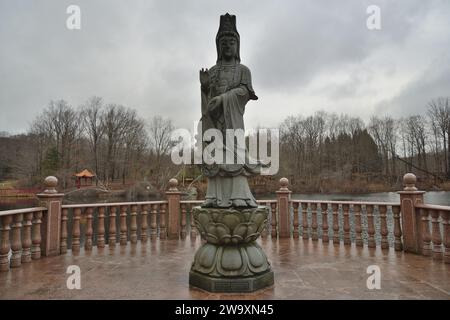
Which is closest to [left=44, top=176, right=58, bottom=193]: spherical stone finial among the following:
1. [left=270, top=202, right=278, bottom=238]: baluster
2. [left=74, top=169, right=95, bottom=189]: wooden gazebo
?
[left=270, top=202, right=278, bottom=238]: baluster

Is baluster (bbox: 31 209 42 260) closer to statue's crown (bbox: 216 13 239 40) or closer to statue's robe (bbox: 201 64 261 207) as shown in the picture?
statue's robe (bbox: 201 64 261 207)

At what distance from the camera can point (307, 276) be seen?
363 centimetres

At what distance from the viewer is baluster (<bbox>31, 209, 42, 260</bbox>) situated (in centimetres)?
461

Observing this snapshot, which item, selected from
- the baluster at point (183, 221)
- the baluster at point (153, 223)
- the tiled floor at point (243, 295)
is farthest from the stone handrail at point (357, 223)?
the baluster at point (153, 223)

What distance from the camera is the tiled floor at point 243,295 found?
9.94ft

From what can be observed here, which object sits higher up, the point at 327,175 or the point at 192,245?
the point at 327,175

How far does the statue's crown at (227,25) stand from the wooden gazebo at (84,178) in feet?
95.7

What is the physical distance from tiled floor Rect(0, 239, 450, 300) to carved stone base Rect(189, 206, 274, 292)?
113 mm

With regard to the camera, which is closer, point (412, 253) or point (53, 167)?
point (412, 253)

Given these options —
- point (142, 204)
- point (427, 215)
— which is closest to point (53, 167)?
point (142, 204)

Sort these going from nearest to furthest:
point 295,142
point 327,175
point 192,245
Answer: point 192,245, point 327,175, point 295,142

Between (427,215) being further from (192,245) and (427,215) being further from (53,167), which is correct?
(53,167)

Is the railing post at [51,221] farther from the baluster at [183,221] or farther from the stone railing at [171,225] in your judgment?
the baluster at [183,221]

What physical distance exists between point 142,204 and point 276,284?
3.75 meters
